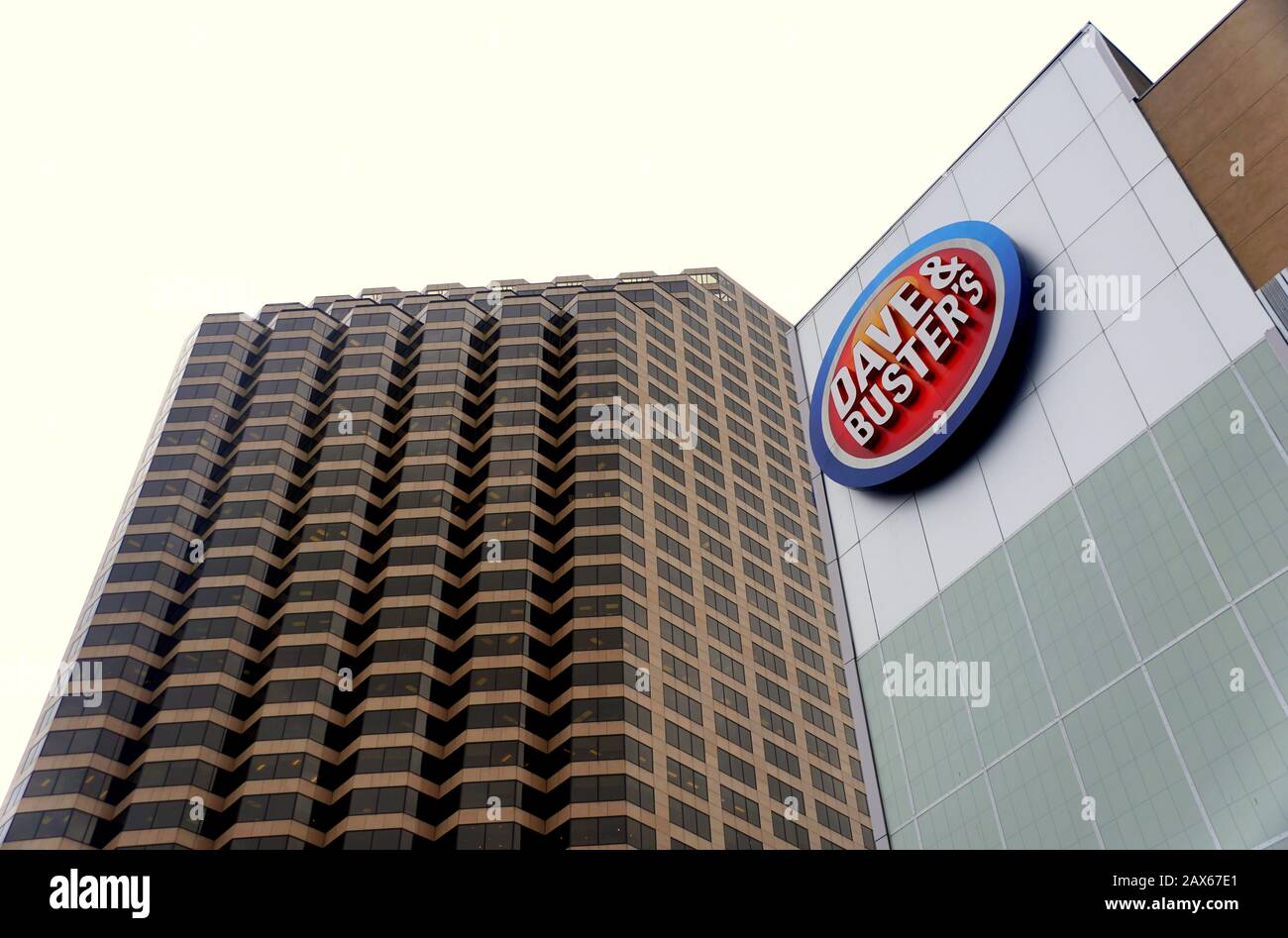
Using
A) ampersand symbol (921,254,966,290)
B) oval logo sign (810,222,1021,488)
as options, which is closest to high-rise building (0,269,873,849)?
oval logo sign (810,222,1021,488)

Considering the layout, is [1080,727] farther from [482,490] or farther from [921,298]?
[482,490]

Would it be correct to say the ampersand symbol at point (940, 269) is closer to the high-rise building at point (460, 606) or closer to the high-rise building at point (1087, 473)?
the high-rise building at point (1087, 473)

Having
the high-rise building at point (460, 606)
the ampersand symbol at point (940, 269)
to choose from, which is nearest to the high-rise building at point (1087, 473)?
the ampersand symbol at point (940, 269)

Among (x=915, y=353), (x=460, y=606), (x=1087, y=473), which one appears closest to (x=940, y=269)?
(x=915, y=353)

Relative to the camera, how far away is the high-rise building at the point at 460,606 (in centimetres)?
8688

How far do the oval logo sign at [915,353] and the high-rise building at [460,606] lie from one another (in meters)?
35.5

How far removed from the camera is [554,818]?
85.4 meters

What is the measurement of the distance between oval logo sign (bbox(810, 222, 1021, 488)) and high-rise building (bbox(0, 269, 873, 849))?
35543 mm

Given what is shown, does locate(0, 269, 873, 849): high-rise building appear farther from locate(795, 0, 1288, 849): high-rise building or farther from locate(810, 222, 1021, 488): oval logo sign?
locate(795, 0, 1288, 849): high-rise building

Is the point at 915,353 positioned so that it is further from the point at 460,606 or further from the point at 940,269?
the point at 460,606

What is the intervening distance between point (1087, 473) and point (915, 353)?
7299 mm
